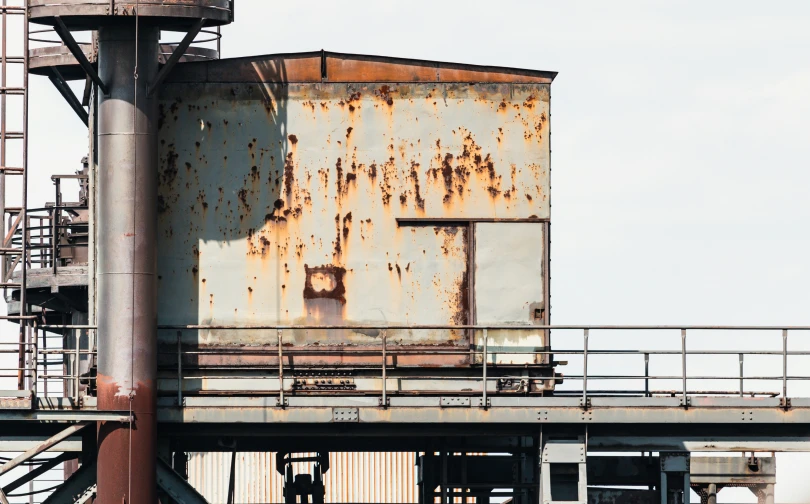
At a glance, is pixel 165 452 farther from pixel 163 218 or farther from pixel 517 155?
pixel 517 155

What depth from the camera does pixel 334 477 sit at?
145ft

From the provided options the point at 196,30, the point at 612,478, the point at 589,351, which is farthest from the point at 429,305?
the point at 196,30

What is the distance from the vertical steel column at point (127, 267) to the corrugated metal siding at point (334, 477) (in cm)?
2351

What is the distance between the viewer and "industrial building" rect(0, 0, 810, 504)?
68.4 ft

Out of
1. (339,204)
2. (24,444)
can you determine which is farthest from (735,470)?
(24,444)

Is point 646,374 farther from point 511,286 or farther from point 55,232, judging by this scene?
point 55,232

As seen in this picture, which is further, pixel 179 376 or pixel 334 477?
pixel 334 477

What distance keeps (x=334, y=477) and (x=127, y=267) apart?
2465 cm

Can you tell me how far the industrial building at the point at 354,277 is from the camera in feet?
68.4

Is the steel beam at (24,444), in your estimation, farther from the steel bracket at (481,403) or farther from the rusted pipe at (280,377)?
the steel bracket at (481,403)

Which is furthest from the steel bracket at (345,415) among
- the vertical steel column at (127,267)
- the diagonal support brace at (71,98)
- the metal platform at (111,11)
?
the diagonal support brace at (71,98)

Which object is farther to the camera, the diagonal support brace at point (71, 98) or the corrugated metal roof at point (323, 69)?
the diagonal support brace at point (71, 98)

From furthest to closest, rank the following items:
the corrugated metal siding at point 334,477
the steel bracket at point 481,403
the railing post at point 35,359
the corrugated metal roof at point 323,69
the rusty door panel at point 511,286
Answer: the corrugated metal siding at point 334,477, the corrugated metal roof at point 323,69, the rusty door panel at point 511,286, the steel bracket at point 481,403, the railing post at point 35,359

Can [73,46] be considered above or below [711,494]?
above
